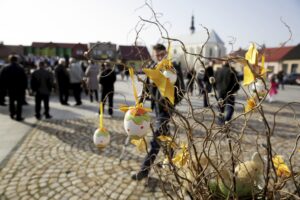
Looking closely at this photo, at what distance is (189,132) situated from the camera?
116cm

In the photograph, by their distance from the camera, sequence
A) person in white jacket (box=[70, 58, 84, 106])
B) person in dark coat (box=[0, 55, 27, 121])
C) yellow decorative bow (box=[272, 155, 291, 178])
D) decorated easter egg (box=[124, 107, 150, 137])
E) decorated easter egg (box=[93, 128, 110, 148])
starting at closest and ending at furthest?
decorated easter egg (box=[124, 107, 150, 137]) < yellow decorative bow (box=[272, 155, 291, 178]) < decorated easter egg (box=[93, 128, 110, 148]) < person in dark coat (box=[0, 55, 27, 121]) < person in white jacket (box=[70, 58, 84, 106])

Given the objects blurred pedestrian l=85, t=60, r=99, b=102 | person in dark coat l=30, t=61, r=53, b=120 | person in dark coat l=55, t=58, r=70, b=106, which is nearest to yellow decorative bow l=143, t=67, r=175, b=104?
person in dark coat l=30, t=61, r=53, b=120

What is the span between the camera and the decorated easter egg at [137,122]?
1.40 m

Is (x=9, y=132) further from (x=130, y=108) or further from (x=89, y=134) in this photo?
(x=130, y=108)

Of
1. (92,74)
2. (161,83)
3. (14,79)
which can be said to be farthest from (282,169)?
(92,74)

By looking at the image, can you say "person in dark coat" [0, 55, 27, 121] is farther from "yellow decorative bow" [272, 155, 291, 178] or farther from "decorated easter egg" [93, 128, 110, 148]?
"yellow decorative bow" [272, 155, 291, 178]

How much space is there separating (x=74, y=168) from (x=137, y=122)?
2.57 m

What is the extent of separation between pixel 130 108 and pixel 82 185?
2.08m

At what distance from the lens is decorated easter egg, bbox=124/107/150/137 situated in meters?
1.40

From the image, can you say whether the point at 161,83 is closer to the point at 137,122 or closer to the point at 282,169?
the point at 137,122

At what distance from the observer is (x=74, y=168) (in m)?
3.60

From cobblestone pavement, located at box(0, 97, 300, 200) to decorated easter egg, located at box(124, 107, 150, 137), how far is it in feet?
2.55

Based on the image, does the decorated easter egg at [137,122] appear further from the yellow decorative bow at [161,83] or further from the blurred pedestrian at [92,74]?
the blurred pedestrian at [92,74]

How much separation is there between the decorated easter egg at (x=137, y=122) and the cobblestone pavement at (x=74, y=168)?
2.55ft
